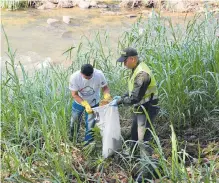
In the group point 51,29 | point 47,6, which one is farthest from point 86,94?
point 47,6

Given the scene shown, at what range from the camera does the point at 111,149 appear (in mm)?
4168

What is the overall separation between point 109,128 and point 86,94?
57 centimetres

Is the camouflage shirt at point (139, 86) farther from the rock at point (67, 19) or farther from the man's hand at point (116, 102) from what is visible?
the rock at point (67, 19)

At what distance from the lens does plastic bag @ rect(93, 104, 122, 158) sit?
4.20 metres

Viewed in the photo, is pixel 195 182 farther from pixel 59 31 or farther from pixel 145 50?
pixel 59 31

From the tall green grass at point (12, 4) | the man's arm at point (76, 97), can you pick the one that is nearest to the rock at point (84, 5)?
the tall green grass at point (12, 4)

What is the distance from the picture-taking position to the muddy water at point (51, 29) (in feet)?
33.8

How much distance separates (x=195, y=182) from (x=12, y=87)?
105 inches

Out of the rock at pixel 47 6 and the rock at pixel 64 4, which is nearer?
the rock at pixel 47 6

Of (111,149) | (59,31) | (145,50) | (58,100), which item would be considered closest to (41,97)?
(58,100)

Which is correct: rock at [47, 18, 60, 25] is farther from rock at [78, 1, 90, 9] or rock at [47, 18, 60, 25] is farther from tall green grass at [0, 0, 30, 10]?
rock at [78, 1, 90, 9]

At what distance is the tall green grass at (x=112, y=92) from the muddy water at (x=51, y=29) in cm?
430

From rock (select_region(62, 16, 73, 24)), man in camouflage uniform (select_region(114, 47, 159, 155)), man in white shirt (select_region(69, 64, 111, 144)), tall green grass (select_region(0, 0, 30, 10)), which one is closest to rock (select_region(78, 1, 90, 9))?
rock (select_region(62, 16, 73, 24))

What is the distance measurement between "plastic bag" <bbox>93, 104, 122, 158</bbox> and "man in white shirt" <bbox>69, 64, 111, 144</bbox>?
0.13 m
